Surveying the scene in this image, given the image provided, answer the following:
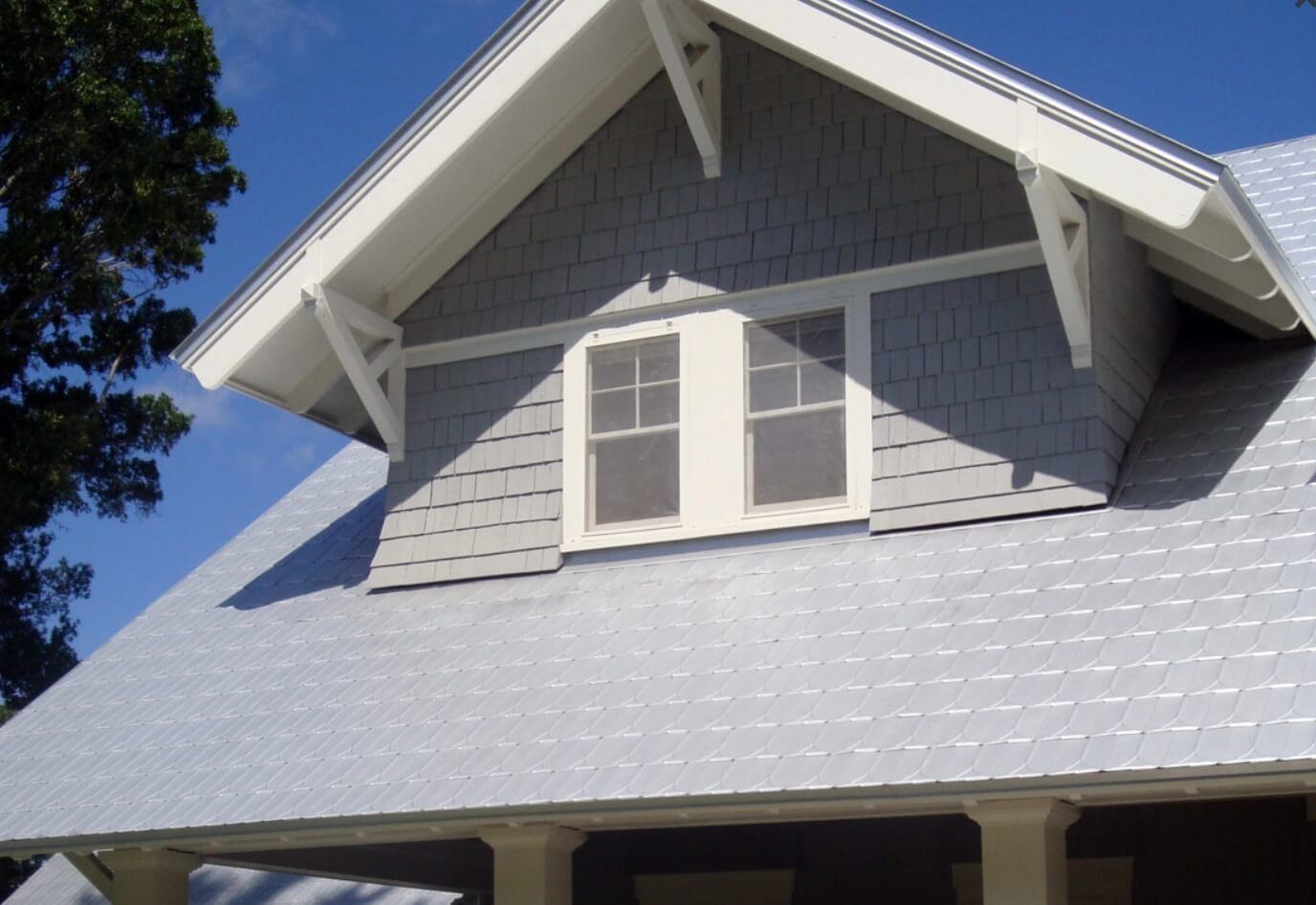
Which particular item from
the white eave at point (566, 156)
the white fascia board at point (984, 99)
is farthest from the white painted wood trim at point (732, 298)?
the white fascia board at point (984, 99)

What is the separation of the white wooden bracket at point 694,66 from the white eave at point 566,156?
0.43ft

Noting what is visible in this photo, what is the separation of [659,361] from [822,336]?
3.37ft

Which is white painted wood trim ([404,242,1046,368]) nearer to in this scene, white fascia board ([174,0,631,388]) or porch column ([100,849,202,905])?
white fascia board ([174,0,631,388])

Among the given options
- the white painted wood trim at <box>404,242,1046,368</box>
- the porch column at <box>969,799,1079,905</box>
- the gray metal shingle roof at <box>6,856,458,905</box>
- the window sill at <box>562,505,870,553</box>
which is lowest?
the porch column at <box>969,799,1079,905</box>

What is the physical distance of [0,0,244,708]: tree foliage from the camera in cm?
1998

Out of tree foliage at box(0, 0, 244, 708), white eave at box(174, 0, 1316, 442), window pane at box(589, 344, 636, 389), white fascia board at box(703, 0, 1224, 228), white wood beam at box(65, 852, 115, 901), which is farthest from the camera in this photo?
tree foliage at box(0, 0, 244, 708)

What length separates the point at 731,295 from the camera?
34.1 feet

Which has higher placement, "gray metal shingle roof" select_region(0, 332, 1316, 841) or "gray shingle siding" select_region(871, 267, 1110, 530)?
"gray shingle siding" select_region(871, 267, 1110, 530)

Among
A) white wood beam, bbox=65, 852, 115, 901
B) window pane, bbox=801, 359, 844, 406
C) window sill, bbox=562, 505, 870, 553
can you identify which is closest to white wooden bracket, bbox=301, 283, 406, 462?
window sill, bbox=562, 505, 870, 553

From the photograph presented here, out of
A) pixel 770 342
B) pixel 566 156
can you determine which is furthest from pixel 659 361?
pixel 566 156

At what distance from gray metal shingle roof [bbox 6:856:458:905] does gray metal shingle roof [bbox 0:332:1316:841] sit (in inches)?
150

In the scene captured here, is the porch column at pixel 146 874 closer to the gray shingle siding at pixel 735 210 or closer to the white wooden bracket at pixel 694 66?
the gray shingle siding at pixel 735 210

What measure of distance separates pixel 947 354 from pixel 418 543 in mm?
3425

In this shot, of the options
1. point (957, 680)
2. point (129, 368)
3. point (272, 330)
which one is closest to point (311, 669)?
point (272, 330)
